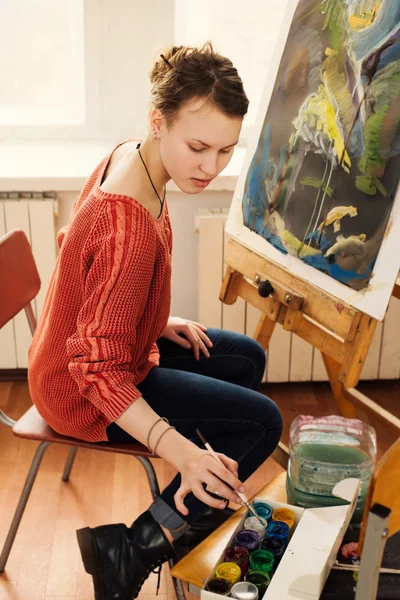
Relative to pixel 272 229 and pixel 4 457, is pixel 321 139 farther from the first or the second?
pixel 4 457

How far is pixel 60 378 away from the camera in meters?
1.51

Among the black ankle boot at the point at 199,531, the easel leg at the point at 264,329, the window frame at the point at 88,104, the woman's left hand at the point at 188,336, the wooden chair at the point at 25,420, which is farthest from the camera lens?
the window frame at the point at 88,104

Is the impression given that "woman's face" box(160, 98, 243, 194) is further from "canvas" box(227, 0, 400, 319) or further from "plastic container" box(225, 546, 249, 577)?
"plastic container" box(225, 546, 249, 577)

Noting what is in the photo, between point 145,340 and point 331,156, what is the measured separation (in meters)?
0.61

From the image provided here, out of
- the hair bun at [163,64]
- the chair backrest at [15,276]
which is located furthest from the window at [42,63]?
the hair bun at [163,64]

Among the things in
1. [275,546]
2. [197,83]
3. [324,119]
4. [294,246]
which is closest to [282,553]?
[275,546]

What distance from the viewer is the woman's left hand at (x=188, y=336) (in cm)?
178

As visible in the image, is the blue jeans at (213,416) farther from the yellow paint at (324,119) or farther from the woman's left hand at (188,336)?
the yellow paint at (324,119)

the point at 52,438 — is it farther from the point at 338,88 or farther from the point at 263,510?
the point at 338,88

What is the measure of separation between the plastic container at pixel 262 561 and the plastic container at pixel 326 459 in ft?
0.89

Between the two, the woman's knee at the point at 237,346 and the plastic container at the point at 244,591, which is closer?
the plastic container at the point at 244,591

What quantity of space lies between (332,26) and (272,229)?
488mm

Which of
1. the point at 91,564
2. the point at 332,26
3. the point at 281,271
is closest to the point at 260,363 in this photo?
the point at 281,271

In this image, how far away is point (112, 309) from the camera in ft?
4.30
